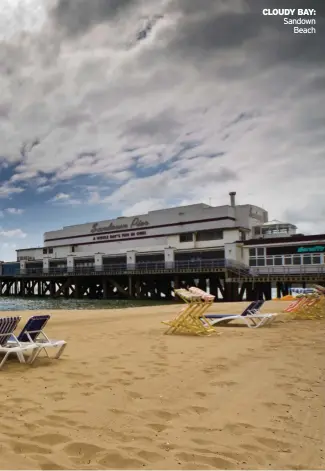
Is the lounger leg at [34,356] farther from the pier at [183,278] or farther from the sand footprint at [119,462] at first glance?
the pier at [183,278]

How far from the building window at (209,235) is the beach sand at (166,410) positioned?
33.1 meters

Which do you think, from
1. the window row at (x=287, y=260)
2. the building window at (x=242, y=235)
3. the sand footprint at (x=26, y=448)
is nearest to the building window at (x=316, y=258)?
the window row at (x=287, y=260)

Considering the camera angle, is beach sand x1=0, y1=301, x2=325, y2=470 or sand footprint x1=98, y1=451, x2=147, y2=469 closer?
sand footprint x1=98, y1=451, x2=147, y2=469

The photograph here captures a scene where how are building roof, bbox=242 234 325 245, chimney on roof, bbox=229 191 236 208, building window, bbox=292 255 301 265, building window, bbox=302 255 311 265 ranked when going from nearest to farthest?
building roof, bbox=242 234 325 245
building window, bbox=302 255 311 265
building window, bbox=292 255 301 265
chimney on roof, bbox=229 191 236 208

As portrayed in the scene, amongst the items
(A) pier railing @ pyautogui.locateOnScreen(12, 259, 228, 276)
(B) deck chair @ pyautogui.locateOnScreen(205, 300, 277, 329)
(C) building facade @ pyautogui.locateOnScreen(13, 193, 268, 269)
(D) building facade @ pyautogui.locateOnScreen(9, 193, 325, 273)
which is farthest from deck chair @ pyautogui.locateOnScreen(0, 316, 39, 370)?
(C) building facade @ pyautogui.locateOnScreen(13, 193, 268, 269)

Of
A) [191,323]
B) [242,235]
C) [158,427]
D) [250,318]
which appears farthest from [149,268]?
[158,427]

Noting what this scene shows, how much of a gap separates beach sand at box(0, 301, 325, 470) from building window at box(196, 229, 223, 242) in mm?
33134

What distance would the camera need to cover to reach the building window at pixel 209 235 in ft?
130

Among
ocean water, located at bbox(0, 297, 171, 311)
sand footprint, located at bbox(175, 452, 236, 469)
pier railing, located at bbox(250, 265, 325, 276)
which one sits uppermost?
pier railing, located at bbox(250, 265, 325, 276)

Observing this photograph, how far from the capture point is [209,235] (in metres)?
40.6

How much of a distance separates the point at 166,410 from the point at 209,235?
37181 mm

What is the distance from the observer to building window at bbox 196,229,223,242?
39750 mm

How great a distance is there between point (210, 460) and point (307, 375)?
2.74 meters

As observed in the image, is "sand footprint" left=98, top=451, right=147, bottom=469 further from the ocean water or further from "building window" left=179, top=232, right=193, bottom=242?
"building window" left=179, top=232, right=193, bottom=242
